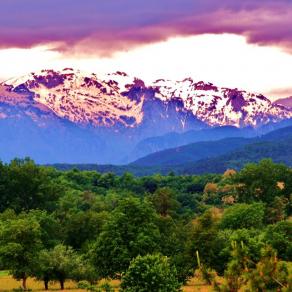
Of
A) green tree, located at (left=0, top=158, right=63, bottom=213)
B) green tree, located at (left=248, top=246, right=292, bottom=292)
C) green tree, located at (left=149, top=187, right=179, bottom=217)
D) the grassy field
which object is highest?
green tree, located at (left=0, top=158, right=63, bottom=213)

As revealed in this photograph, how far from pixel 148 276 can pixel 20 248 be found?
35837 millimetres

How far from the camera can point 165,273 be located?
54.3 m

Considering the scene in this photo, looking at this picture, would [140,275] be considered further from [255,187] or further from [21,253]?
[255,187]

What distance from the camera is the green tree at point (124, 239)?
75.4 metres

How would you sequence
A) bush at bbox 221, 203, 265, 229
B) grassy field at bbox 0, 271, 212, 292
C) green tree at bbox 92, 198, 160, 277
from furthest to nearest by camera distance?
bush at bbox 221, 203, 265, 229 < grassy field at bbox 0, 271, 212, 292 < green tree at bbox 92, 198, 160, 277

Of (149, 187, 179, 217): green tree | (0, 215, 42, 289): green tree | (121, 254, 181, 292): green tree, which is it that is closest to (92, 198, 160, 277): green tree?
(0, 215, 42, 289): green tree

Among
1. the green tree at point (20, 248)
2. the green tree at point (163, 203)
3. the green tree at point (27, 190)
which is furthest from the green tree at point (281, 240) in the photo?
the green tree at point (27, 190)

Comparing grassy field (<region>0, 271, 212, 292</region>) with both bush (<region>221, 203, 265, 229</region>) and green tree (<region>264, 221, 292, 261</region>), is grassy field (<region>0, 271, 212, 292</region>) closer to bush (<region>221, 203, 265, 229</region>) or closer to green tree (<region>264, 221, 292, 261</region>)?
green tree (<region>264, 221, 292, 261</region>)

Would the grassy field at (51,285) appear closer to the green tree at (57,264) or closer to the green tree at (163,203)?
the green tree at (57,264)

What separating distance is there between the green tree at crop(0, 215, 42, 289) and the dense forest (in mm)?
121

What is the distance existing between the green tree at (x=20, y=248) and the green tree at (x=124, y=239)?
471 inches

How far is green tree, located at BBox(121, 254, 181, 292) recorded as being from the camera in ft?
175

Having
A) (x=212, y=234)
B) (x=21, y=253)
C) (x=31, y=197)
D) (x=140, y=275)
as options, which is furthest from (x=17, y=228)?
(x=31, y=197)

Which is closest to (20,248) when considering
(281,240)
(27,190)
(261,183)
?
(281,240)
